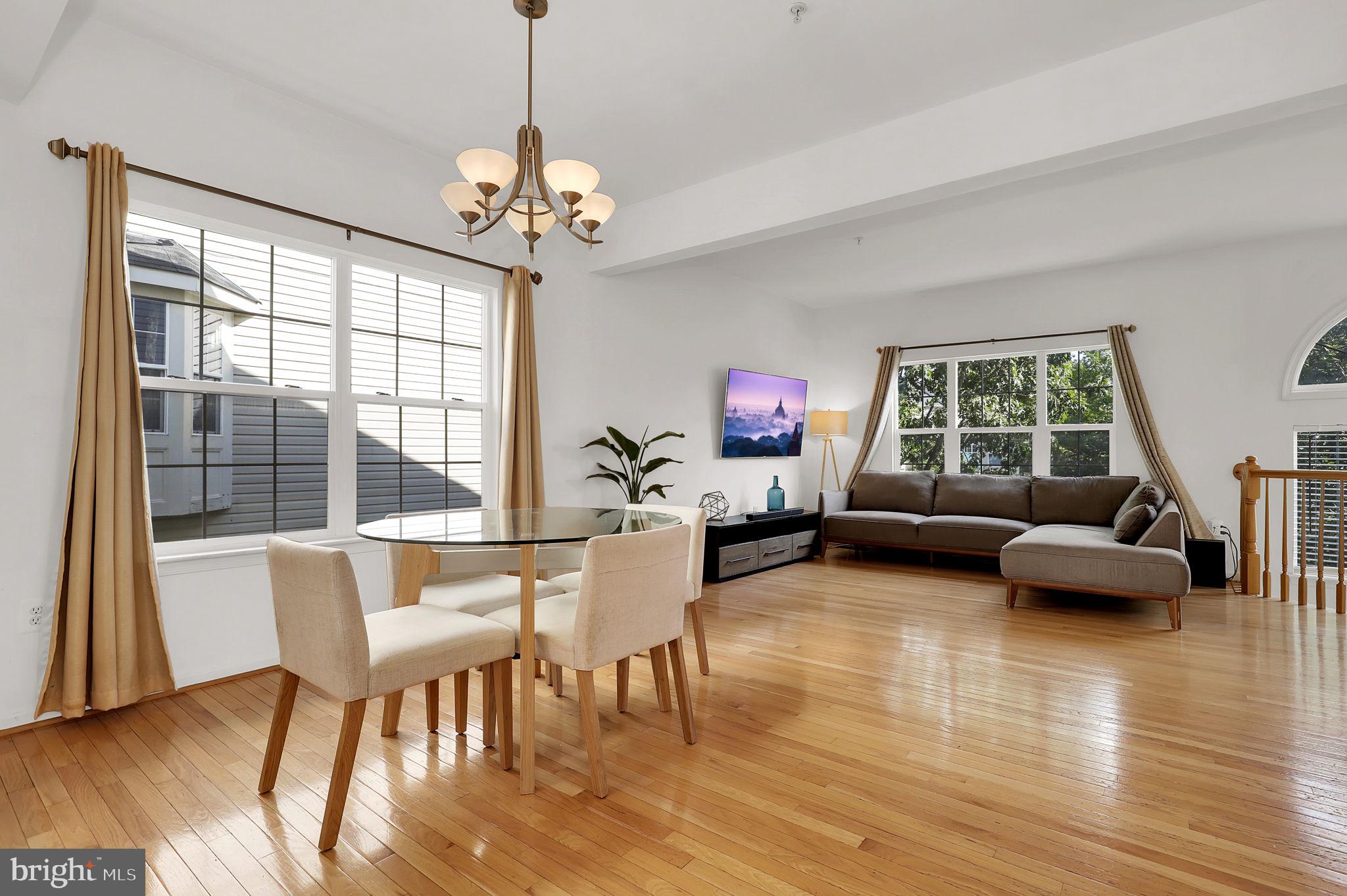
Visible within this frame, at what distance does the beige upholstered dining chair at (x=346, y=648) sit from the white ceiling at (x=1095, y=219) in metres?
3.93

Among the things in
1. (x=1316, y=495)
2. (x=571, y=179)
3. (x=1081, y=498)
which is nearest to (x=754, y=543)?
(x=1081, y=498)

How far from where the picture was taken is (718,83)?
3.11 metres

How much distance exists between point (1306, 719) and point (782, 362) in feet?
17.0

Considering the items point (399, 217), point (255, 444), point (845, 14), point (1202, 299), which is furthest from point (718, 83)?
point (1202, 299)

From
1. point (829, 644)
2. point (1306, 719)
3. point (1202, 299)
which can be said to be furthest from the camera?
point (1202, 299)

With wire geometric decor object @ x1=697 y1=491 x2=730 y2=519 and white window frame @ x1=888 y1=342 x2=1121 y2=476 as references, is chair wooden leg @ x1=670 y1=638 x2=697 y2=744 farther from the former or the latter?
white window frame @ x1=888 y1=342 x2=1121 y2=476

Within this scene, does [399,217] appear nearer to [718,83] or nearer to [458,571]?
[718,83]

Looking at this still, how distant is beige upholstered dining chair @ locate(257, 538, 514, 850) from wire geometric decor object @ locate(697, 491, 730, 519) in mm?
3924

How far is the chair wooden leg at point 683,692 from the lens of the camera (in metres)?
2.39

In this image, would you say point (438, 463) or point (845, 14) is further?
point (438, 463)

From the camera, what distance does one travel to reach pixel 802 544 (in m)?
6.43

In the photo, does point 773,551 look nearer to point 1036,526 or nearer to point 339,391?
point 1036,526

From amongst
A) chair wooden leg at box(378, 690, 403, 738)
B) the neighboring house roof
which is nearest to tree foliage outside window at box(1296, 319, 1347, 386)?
chair wooden leg at box(378, 690, 403, 738)

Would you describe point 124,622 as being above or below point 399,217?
below
